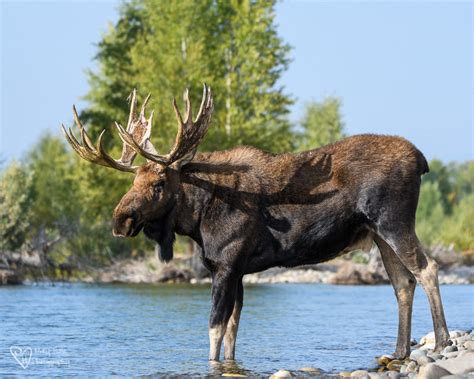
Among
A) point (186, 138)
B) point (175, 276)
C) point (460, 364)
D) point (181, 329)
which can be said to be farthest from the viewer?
point (175, 276)

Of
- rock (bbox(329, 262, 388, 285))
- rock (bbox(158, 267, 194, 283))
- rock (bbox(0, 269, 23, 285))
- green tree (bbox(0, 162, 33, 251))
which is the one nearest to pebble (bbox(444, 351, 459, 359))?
rock (bbox(0, 269, 23, 285))

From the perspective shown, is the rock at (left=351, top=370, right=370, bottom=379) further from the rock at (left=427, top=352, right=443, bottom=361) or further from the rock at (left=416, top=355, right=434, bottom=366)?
the rock at (left=427, top=352, right=443, bottom=361)

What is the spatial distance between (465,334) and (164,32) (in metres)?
29.3

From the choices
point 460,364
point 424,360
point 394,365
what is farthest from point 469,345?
point 460,364

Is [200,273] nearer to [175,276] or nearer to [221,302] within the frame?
[175,276]

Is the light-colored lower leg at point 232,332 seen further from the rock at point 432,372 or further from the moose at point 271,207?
Result: the rock at point 432,372

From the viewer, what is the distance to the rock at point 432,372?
9274 millimetres

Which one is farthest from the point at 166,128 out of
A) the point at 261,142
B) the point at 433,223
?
the point at 433,223

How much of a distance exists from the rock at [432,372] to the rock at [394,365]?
70.2 inches

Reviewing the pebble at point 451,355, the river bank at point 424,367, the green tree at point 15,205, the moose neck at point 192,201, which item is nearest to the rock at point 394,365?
the river bank at point 424,367

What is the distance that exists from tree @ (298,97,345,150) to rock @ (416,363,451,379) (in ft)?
138

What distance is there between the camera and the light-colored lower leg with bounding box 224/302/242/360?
38.3 ft

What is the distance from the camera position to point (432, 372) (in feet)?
30.5

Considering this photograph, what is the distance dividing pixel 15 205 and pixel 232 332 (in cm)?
2082
